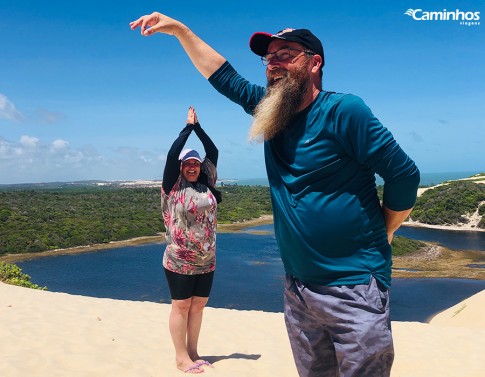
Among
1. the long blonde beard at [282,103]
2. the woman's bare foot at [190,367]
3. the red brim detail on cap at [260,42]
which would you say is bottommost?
the woman's bare foot at [190,367]

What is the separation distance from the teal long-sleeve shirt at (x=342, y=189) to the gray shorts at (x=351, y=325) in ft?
0.16

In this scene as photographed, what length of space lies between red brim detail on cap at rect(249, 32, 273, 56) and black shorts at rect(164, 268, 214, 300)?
2563 millimetres

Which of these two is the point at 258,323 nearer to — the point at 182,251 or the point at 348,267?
the point at 182,251

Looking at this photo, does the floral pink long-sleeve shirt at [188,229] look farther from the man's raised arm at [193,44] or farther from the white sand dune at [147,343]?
the man's raised arm at [193,44]

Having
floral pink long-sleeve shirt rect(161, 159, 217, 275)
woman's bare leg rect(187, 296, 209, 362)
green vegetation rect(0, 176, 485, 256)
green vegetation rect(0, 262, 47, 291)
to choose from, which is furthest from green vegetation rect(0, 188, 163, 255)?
floral pink long-sleeve shirt rect(161, 159, 217, 275)

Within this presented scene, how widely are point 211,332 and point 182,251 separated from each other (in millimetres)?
2979

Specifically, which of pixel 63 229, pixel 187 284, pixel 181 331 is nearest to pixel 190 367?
pixel 181 331

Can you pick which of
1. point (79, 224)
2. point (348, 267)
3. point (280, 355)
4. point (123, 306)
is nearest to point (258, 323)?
point (280, 355)

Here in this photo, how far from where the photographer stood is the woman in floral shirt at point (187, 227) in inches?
158

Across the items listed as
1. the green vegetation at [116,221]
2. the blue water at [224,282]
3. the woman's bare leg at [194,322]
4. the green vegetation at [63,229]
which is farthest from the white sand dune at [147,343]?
the green vegetation at [63,229]

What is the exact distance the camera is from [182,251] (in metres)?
4.01

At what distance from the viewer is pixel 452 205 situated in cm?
4244

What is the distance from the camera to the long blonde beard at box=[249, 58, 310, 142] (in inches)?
70.4

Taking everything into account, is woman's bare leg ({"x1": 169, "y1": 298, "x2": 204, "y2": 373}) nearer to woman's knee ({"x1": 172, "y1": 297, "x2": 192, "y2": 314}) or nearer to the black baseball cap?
woman's knee ({"x1": 172, "y1": 297, "x2": 192, "y2": 314})
